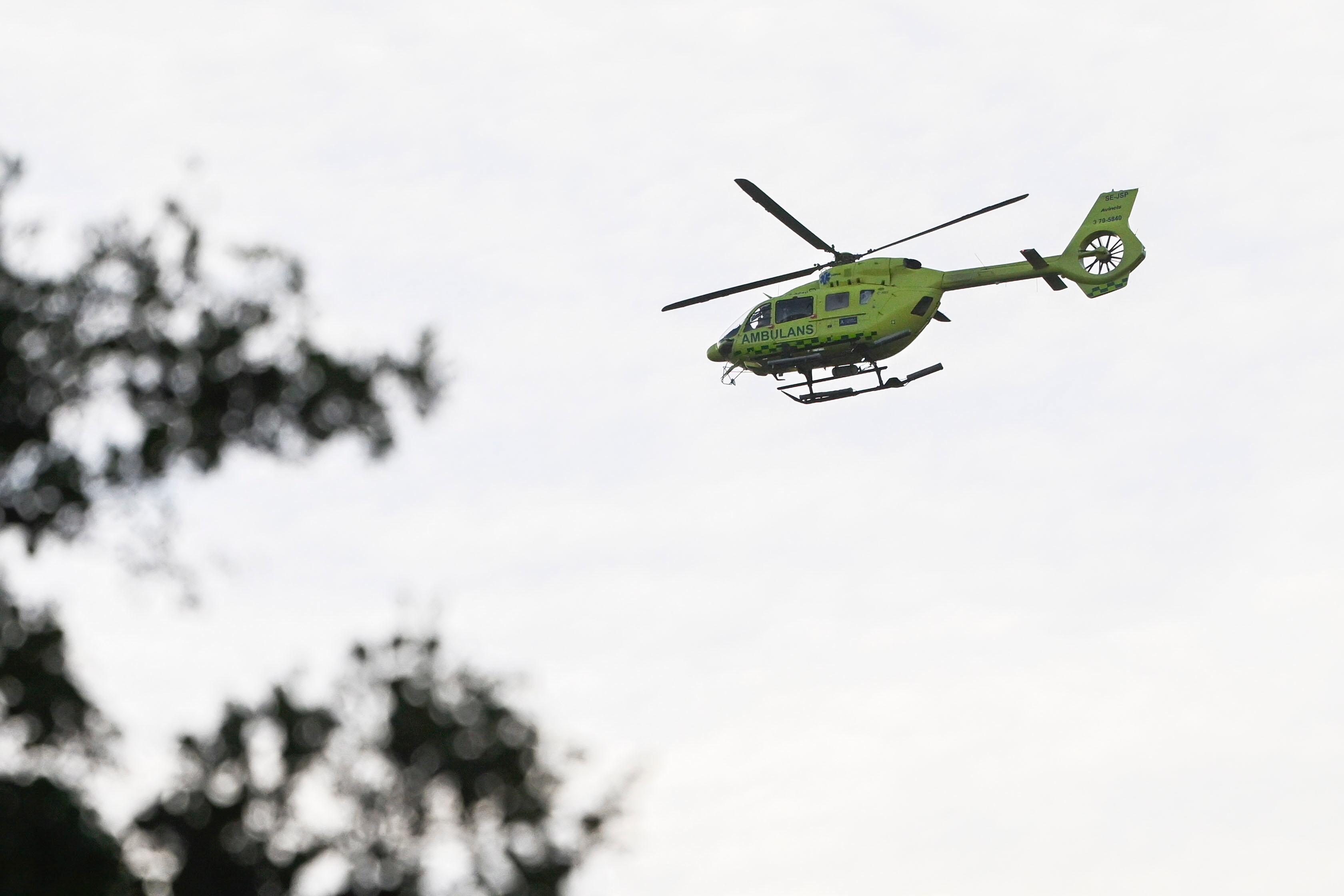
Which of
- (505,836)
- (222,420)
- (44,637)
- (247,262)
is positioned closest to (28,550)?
(44,637)

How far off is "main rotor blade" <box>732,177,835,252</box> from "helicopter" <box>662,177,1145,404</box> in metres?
0.03

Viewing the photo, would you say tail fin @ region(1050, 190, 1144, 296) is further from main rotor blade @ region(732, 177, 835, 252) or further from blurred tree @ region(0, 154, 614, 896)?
blurred tree @ region(0, 154, 614, 896)

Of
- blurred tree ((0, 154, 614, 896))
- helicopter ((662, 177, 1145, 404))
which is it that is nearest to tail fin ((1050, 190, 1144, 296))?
helicopter ((662, 177, 1145, 404))

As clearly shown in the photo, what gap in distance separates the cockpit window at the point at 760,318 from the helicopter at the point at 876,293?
0.10 m

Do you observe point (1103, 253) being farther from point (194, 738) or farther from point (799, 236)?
point (194, 738)

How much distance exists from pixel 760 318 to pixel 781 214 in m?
3.17

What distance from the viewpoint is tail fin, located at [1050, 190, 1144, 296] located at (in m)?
37.3

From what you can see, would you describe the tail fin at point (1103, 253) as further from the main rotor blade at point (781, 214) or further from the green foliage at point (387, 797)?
the green foliage at point (387, 797)

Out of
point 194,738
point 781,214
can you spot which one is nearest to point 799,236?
point 781,214

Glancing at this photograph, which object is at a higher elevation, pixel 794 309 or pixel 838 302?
pixel 794 309

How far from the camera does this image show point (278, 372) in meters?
14.0

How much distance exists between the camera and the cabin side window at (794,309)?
38.3 meters

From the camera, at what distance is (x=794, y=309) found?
38.6 m

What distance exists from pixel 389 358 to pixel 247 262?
122 centimetres
